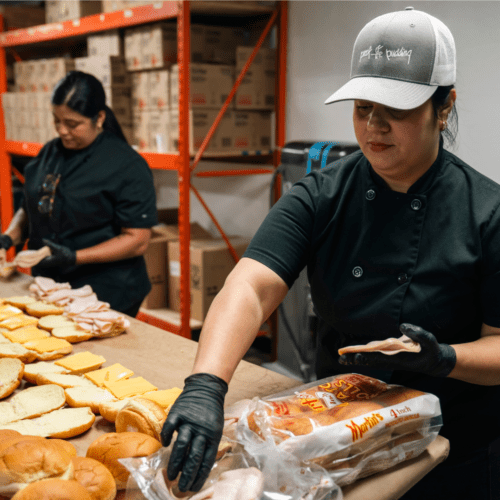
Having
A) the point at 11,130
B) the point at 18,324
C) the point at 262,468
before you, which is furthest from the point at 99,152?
the point at 11,130

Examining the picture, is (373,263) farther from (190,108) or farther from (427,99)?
(190,108)

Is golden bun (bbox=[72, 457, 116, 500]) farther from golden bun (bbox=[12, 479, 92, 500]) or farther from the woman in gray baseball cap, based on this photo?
the woman in gray baseball cap

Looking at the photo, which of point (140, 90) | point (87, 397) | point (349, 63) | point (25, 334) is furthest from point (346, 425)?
point (140, 90)

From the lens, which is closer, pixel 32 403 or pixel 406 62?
pixel 406 62

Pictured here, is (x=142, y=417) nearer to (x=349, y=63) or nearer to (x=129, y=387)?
(x=129, y=387)

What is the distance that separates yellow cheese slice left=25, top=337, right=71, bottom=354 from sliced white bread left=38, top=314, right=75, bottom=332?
0.42 ft

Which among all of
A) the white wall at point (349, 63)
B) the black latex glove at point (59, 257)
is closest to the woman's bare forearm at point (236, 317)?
the black latex glove at point (59, 257)

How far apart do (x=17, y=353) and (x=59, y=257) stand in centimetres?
81

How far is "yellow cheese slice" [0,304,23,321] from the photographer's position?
1.91 metres

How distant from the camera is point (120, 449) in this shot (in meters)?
1.06

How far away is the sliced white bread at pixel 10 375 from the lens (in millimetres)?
1400

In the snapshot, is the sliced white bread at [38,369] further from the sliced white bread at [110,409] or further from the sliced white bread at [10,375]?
the sliced white bread at [110,409]

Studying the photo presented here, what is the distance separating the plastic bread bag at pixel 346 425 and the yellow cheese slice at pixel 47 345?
0.83 meters

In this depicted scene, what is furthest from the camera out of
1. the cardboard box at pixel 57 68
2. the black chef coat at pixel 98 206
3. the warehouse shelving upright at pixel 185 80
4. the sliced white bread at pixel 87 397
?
the cardboard box at pixel 57 68
